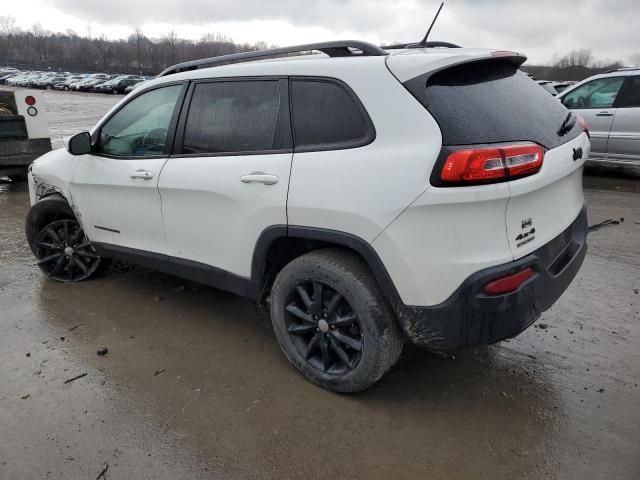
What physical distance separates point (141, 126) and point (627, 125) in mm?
7325

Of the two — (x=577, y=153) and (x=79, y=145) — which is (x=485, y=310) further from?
(x=79, y=145)

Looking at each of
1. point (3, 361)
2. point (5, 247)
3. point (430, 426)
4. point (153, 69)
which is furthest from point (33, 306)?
point (153, 69)

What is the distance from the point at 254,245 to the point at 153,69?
337 feet

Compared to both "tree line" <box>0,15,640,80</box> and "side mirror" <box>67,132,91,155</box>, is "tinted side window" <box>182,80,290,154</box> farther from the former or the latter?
"tree line" <box>0,15,640,80</box>

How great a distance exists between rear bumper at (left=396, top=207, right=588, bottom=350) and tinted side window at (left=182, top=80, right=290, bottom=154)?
120 cm

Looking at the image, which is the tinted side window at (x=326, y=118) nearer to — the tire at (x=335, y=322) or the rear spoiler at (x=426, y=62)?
the rear spoiler at (x=426, y=62)

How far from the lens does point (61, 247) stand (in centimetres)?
439

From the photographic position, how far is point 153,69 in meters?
95.3

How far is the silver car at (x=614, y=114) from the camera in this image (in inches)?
302

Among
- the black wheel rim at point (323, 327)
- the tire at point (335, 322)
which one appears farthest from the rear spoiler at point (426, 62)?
the black wheel rim at point (323, 327)

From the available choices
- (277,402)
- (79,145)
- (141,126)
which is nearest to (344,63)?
(141,126)

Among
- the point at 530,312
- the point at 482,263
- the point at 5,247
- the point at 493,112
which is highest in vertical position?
the point at 493,112

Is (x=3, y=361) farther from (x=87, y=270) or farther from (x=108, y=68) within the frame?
(x=108, y=68)

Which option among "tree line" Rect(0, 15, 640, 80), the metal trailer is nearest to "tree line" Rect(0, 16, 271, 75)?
"tree line" Rect(0, 15, 640, 80)
